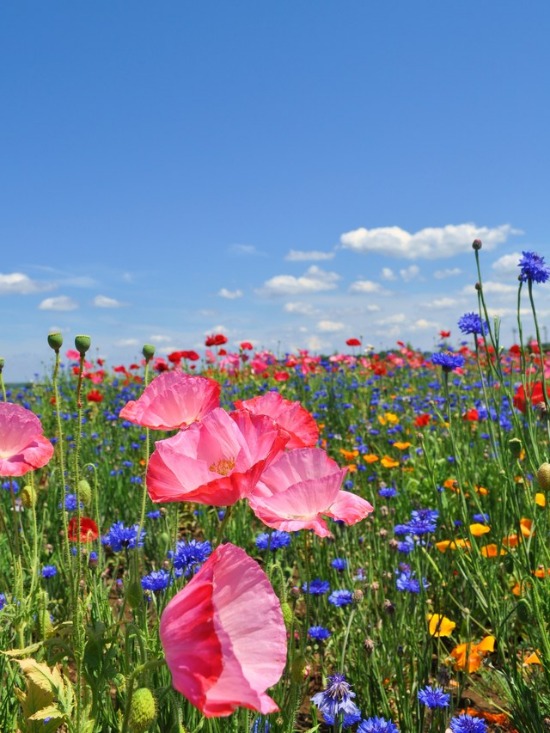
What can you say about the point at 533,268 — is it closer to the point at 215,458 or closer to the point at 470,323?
the point at 470,323

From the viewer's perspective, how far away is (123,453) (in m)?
4.73

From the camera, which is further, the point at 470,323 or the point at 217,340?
the point at 217,340

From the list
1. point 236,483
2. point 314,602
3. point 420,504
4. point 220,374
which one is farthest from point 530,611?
point 220,374

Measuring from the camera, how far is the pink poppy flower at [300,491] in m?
0.80

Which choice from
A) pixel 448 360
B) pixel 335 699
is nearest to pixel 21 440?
pixel 335 699

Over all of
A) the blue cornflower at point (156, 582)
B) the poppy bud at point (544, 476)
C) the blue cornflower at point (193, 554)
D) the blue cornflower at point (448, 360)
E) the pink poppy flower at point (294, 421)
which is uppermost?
the blue cornflower at point (448, 360)

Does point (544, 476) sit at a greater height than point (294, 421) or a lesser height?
lesser

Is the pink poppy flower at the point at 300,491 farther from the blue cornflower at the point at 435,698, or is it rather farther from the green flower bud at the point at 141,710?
the blue cornflower at the point at 435,698

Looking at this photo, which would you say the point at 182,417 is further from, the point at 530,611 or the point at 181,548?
the point at 530,611

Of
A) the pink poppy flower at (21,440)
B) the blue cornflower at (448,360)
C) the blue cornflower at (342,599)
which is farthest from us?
the blue cornflower at (448,360)

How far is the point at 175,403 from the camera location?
1018 mm

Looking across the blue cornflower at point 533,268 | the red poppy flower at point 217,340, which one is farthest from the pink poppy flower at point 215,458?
the red poppy flower at point 217,340

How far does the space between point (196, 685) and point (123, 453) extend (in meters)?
4.29

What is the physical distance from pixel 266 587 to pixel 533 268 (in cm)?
197
